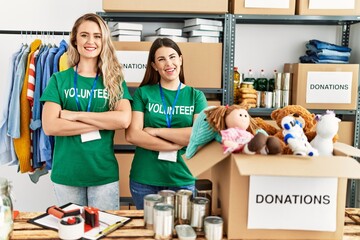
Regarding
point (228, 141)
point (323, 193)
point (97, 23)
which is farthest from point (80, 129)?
point (323, 193)

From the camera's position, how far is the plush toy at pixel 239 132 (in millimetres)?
1106

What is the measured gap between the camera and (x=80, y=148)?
1913 mm

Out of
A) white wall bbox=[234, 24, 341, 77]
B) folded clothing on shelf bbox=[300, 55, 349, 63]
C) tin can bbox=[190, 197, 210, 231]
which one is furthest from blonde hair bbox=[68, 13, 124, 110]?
folded clothing on shelf bbox=[300, 55, 349, 63]

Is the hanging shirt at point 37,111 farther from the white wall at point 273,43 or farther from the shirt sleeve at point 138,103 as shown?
the white wall at point 273,43

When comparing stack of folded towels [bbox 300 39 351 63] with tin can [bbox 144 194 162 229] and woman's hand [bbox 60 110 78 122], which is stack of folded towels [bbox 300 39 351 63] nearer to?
woman's hand [bbox 60 110 78 122]

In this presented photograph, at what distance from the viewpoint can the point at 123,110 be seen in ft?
6.44

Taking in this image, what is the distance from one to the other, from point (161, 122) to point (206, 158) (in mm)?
857

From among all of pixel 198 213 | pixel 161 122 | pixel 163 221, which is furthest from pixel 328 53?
pixel 163 221

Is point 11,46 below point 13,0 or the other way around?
below

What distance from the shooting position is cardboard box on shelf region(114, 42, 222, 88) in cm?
260

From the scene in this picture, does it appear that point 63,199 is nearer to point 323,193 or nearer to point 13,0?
point 323,193

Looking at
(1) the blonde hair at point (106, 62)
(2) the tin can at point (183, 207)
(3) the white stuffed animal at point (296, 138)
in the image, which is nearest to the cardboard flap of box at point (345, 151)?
(3) the white stuffed animal at point (296, 138)

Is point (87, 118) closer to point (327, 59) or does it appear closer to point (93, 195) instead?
point (93, 195)

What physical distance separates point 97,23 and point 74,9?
45.1 inches
